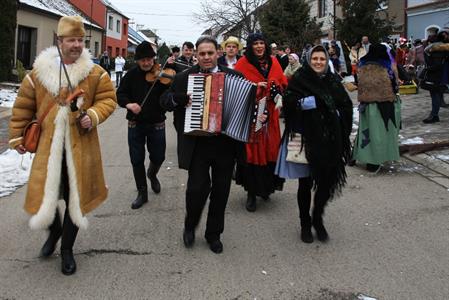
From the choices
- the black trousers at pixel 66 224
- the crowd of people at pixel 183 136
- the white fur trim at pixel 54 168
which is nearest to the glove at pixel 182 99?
the crowd of people at pixel 183 136

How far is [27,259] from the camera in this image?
4066 mm

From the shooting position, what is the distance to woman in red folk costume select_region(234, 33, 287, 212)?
5387 millimetres

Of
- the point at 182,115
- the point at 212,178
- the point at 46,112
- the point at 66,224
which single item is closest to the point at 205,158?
the point at 212,178

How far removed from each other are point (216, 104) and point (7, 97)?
47.9 ft

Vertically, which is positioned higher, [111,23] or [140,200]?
[111,23]

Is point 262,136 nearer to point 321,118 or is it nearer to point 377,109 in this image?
point 321,118

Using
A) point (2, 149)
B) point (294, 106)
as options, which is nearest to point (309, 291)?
point (294, 106)

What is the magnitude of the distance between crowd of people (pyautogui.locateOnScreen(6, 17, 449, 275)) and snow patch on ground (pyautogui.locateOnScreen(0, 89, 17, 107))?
430 inches

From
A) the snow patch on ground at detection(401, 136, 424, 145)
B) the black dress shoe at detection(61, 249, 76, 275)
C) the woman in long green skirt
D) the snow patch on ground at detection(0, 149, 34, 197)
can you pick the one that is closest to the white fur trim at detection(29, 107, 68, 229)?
the black dress shoe at detection(61, 249, 76, 275)

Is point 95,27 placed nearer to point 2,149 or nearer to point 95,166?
point 2,149

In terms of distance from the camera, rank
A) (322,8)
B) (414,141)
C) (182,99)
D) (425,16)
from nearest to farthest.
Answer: (182,99), (414,141), (425,16), (322,8)

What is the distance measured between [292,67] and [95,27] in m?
32.0

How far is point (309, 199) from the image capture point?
179 inches

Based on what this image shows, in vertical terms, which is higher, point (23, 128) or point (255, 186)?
point (23, 128)
